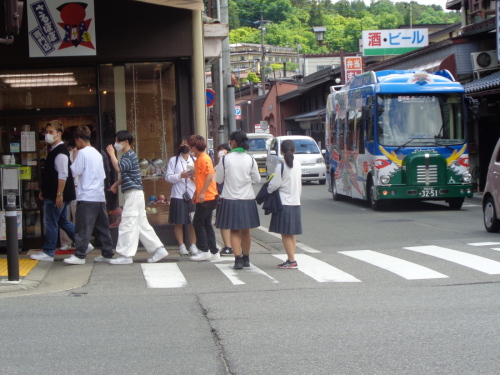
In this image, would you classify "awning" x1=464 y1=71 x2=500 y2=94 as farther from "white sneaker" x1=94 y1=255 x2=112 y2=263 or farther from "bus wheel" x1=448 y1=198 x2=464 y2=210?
"white sneaker" x1=94 y1=255 x2=112 y2=263

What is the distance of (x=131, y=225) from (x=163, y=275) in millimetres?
1153

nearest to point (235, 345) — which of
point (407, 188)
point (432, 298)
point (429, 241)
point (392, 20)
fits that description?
point (432, 298)

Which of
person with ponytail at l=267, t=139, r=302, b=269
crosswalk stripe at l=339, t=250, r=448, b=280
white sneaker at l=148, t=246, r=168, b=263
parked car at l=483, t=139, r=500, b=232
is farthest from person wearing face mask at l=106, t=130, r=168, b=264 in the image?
parked car at l=483, t=139, r=500, b=232

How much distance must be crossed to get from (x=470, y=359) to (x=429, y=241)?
26.8 ft

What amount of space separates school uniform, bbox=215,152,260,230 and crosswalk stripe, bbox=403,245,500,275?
296 centimetres

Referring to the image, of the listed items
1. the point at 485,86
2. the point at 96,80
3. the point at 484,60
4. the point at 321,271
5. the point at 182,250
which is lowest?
the point at 321,271

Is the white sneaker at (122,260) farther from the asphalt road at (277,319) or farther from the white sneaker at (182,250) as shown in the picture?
the white sneaker at (182,250)

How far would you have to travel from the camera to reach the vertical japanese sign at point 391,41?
41156 millimetres

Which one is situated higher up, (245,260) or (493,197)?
(493,197)

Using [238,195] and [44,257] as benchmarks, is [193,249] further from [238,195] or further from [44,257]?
[44,257]

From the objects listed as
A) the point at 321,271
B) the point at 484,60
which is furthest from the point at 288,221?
the point at 484,60

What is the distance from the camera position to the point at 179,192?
40.0 ft

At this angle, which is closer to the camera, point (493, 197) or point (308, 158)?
point (493, 197)

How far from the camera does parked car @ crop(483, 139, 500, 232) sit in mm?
13999
